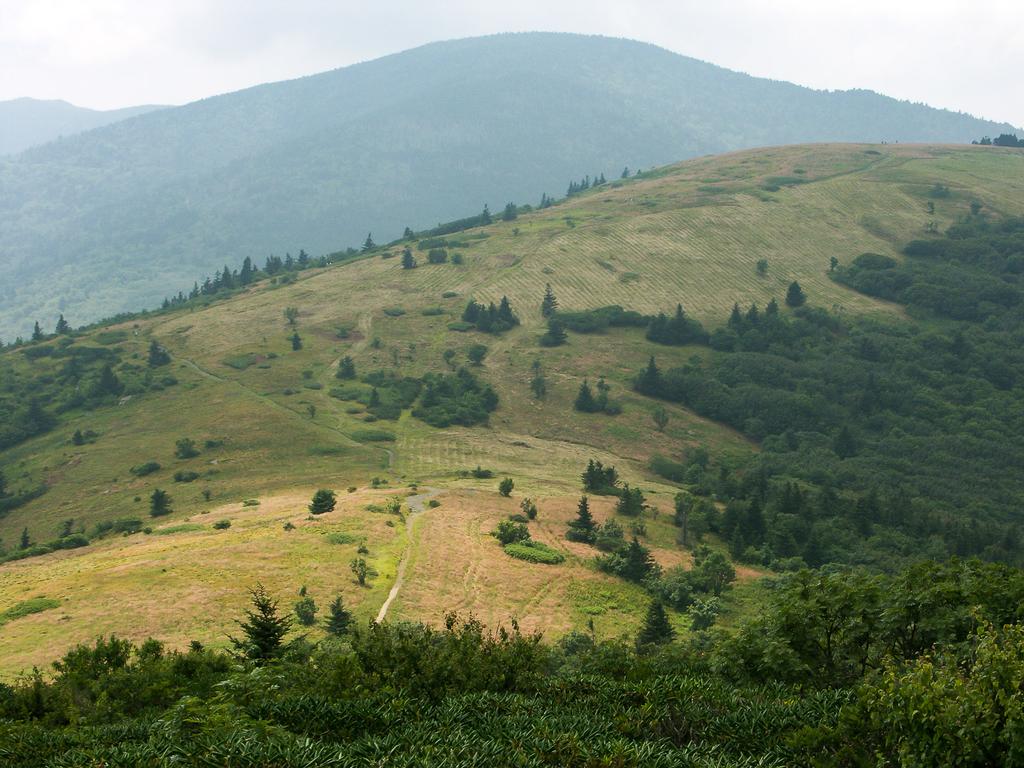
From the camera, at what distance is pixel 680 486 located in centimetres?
9606

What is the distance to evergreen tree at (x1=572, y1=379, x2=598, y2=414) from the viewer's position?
11819 centimetres

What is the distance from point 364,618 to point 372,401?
3040 inches

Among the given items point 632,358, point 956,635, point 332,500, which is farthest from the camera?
point 632,358

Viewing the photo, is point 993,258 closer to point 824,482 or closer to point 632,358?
point 632,358

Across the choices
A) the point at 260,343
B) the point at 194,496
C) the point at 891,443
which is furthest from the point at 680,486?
the point at 260,343

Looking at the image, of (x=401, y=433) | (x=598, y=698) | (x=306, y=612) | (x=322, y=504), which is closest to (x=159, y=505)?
(x=322, y=504)

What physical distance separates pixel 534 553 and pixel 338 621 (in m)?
17.9

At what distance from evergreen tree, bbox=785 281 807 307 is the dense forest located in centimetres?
13553

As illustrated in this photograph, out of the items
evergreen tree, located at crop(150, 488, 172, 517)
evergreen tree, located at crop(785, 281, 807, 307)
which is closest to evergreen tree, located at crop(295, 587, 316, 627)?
evergreen tree, located at crop(150, 488, 172, 517)

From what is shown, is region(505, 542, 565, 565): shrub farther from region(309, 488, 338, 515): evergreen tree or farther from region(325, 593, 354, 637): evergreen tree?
region(309, 488, 338, 515): evergreen tree

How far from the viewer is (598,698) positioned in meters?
21.0

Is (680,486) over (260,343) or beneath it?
beneath

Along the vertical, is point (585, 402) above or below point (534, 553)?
above

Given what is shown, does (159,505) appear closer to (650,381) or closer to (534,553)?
(534,553)
